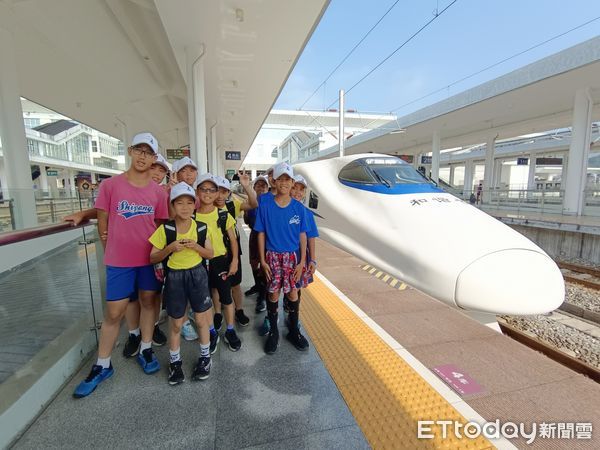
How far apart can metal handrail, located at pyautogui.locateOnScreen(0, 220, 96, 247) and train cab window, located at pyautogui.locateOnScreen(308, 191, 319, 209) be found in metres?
3.92

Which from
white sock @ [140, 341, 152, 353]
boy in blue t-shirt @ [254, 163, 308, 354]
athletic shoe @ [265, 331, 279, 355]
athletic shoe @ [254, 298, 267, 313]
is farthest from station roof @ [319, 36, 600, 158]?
white sock @ [140, 341, 152, 353]

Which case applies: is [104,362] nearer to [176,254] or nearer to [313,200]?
[176,254]

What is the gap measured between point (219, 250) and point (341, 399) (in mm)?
1423

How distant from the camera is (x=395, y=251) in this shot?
3830 mm

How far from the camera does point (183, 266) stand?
2262 mm

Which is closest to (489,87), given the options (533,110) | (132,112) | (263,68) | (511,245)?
(533,110)

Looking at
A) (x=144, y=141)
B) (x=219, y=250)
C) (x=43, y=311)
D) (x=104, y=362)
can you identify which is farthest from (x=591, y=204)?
(x=43, y=311)

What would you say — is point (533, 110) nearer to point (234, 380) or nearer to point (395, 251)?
point (395, 251)

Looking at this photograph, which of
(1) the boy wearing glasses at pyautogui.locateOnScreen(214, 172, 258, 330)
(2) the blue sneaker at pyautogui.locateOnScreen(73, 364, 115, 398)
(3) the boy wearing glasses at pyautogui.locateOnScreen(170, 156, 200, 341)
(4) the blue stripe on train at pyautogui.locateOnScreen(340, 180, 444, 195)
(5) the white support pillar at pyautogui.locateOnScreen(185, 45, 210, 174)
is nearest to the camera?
(2) the blue sneaker at pyautogui.locateOnScreen(73, 364, 115, 398)

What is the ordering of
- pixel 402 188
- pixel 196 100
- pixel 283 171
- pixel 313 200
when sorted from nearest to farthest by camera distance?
pixel 283 171 → pixel 402 188 → pixel 313 200 → pixel 196 100

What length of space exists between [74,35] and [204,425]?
7.90m

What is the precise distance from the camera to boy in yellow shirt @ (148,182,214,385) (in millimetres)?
2176

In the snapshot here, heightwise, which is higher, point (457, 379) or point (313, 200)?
point (313, 200)

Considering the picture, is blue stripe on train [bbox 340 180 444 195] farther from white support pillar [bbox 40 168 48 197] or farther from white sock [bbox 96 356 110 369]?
white support pillar [bbox 40 168 48 197]
